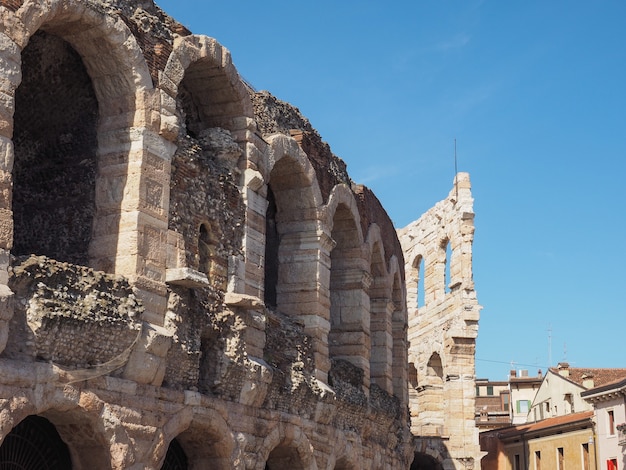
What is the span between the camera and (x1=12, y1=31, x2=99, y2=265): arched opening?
1205 cm

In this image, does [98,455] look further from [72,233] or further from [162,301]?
[72,233]

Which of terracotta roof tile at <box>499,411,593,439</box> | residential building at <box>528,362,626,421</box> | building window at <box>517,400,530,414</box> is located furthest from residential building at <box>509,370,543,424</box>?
terracotta roof tile at <box>499,411,593,439</box>

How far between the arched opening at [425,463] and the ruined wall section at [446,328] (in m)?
0.43

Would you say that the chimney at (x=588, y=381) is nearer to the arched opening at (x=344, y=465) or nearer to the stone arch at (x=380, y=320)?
the stone arch at (x=380, y=320)

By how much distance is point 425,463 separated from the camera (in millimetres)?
29891

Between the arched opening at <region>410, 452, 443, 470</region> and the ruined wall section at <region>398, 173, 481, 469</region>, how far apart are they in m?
0.43

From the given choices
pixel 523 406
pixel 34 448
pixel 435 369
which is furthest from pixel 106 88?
pixel 523 406

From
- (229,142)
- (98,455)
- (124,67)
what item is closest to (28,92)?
(124,67)

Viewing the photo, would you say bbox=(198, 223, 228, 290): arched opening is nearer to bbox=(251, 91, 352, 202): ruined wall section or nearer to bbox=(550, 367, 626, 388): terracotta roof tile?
bbox=(251, 91, 352, 202): ruined wall section

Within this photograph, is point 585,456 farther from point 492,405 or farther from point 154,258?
point 154,258

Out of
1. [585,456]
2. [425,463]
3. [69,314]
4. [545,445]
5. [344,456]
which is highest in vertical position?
[545,445]

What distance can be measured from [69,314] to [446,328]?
20.9 meters

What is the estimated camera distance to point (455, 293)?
30344 mm

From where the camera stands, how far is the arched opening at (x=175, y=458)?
506 inches
